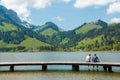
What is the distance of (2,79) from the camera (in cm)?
3741

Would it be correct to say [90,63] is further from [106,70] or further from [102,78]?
[102,78]

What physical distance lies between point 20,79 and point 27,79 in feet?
3.23

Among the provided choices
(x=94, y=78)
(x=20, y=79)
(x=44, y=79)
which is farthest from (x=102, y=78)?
(x=20, y=79)

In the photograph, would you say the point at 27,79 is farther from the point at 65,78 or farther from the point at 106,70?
the point at 106,70

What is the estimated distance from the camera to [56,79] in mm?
37344

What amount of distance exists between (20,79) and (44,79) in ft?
10.3

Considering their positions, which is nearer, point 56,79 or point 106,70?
point 56,79

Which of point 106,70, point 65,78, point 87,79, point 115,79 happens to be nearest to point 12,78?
point 65,78

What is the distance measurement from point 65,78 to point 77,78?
5.13 feet

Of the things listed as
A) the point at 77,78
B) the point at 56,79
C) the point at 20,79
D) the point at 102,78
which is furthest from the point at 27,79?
the point at 102,78

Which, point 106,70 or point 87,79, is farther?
point 106,70

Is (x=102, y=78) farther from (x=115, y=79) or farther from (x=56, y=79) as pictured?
(x=56, y=79)

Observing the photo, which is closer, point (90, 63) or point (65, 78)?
point (65, 78)

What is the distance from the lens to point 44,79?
37656 mm
